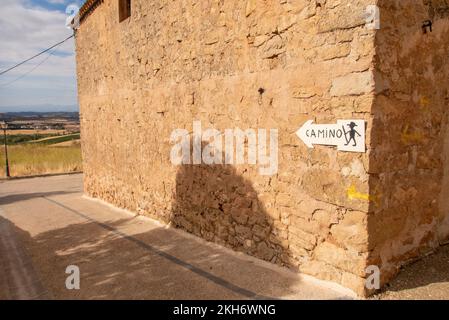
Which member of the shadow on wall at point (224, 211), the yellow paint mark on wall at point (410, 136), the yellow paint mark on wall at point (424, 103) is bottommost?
the shadow on wall at point (224, 211)

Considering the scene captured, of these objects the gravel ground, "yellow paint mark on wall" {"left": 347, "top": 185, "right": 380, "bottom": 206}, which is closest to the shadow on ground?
the gravel ground

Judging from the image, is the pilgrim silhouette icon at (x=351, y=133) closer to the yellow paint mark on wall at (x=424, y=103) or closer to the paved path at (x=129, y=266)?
the yellow paint mark on wall at (x=424, y=103)

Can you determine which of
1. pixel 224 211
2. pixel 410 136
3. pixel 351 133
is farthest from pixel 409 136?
pixel 224 211

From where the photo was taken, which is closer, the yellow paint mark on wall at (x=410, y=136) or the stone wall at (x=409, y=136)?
the stone wall at (x=409, y=136)

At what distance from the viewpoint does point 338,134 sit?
355 cm

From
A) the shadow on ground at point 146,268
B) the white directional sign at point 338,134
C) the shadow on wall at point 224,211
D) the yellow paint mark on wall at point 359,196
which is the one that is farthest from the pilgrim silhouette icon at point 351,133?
the shadow on ground at point 146,268

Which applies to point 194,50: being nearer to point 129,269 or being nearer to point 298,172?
point 298,172

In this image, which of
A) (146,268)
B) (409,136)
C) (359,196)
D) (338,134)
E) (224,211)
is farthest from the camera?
(224,211)

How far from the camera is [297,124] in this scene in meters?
3.99

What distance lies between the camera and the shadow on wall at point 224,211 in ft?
14.9

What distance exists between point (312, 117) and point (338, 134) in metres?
0.38

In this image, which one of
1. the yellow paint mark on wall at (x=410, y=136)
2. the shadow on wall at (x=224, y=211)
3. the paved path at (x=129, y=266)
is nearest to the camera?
the yellow paint mark on wall at (x=410, y=136)

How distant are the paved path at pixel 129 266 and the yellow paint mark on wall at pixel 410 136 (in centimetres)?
168

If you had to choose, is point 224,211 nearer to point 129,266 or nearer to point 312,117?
point 129,266
